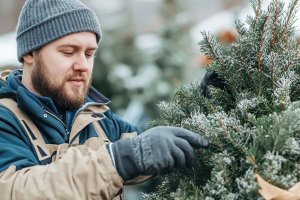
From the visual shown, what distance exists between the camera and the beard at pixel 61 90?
8.61 ft

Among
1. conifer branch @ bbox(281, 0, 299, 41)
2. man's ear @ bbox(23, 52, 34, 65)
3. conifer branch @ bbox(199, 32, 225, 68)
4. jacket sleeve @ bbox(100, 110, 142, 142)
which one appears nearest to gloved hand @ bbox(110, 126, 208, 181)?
conifer branch @ bbox(199, 32, 225, 68)

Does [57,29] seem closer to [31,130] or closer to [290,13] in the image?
[31,130]

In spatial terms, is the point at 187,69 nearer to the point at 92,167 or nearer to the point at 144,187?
the point at 144,187

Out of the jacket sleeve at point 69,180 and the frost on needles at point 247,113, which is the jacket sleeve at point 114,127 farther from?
the jacket sleeve at point 69,180

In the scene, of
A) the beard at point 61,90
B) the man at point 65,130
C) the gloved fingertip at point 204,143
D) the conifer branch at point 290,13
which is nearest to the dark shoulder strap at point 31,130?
the man at point 65,130

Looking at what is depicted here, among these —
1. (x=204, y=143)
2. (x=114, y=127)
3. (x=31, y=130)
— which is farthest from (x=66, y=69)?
(x=204, y=143)

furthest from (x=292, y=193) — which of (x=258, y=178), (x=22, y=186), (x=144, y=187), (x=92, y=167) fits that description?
(x=144, y=187)

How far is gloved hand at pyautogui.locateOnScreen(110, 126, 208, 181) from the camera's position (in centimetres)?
199

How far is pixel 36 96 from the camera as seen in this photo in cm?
263

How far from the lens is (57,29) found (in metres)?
2.65

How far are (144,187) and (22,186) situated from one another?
5486 millimetres

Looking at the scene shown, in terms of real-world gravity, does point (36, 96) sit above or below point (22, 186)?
above

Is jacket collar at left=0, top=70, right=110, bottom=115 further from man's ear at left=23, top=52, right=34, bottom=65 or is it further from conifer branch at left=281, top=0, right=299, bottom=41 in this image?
conifer branch at left=281, top=0, right=299, bottom=41

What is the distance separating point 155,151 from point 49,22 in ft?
3.44
